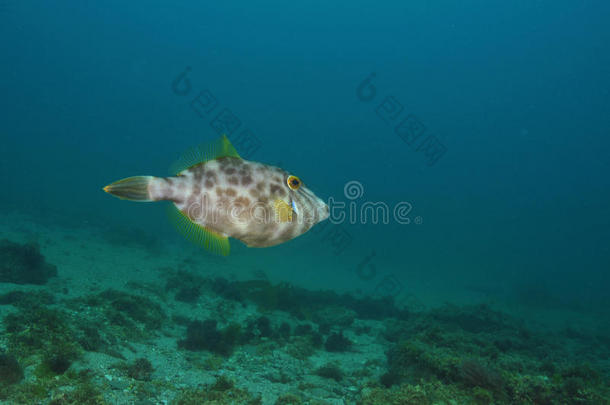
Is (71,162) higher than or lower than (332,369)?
higher

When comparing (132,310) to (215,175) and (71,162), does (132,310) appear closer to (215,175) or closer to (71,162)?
(215,175)

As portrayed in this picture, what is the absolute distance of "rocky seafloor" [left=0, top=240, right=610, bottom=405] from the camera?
3.73 m

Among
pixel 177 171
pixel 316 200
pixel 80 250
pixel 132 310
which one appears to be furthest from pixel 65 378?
pixel 80 250

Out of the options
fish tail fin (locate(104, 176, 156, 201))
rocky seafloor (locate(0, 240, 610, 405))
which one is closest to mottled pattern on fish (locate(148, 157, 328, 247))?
fish tail fin (locate(104, 176, 156, 201))

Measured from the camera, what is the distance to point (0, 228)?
17.0 m

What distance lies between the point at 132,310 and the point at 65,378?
14.1 ft

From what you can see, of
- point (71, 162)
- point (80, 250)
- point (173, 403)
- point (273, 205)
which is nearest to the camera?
point (273, 205)

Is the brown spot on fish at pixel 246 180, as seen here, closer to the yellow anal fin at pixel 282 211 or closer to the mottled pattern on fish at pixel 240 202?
the mottled pattern on fish at pixel 240 202

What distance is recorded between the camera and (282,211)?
102 inches

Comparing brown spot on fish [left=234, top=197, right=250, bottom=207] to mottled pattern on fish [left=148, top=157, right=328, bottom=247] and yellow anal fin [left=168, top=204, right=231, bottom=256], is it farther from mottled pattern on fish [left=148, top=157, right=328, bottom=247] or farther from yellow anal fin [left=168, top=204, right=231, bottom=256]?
yellow anal fin [left=168, top=204, right=231, bottom=256]

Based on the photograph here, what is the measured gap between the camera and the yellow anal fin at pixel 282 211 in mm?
2566

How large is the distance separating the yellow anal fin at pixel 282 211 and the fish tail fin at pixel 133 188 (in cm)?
94

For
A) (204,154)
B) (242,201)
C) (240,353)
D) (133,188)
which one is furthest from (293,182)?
(240,353)

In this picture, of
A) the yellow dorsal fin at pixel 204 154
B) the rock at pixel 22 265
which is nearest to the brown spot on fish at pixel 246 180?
the yellow dorsal fin at pixel 204 154
